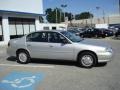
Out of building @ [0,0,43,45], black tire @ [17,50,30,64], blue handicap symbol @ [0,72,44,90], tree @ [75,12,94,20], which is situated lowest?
blue handicap symbol @ [0,72,44,90]

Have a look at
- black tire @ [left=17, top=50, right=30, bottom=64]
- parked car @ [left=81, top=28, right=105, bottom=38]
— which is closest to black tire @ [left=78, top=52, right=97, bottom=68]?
black tire @ [left=17, top=50, right=30, bottom=64]

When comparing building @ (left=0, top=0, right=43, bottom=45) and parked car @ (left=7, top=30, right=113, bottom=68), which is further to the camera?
building @ (left=0, top=0, right=43, bottom=45)

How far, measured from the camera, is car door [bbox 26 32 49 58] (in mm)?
10859

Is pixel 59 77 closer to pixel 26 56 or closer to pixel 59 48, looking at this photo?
pixel 59 48

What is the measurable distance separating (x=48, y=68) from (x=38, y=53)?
1.15 meters

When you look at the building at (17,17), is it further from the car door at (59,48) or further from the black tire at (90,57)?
the black tire at (90,57)

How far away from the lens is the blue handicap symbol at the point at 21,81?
752 cm

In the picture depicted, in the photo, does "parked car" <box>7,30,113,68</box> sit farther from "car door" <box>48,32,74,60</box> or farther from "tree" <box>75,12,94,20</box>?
"tree" <box>75,12,94,20</box>

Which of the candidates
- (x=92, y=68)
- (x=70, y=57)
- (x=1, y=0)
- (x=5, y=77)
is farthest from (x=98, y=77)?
(x=1, y=0)

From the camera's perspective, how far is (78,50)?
10.1 m

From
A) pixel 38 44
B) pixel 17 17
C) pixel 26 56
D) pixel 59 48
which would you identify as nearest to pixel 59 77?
pixel 59 48

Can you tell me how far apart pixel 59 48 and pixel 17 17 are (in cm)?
1714

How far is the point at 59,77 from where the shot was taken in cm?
853

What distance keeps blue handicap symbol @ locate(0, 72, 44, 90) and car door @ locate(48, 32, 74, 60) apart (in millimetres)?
1717
